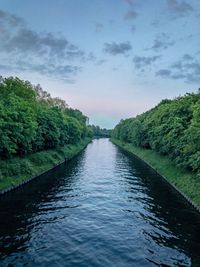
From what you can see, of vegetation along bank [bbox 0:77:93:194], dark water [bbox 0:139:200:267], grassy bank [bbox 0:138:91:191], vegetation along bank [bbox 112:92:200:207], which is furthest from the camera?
vegetation along bank [bbox 0:77:93:194]

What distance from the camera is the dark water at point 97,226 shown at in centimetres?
2033

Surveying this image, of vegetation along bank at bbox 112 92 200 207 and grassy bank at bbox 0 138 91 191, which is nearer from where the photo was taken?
vegetation along bank at bbox 112 92 200 207

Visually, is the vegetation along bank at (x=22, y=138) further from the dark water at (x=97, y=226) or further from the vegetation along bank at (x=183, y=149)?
the vegetation along bank at (x=183, y=149)

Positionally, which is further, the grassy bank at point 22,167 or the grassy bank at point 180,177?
the grassy bank at point 22,167

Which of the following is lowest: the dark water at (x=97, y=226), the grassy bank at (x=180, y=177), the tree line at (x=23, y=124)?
the dark water at (x=97, y=226)

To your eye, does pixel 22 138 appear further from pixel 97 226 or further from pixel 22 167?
pixel 97 226

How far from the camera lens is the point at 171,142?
49625 millimetres

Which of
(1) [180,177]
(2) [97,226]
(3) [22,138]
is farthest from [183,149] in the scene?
(3) [22,138]

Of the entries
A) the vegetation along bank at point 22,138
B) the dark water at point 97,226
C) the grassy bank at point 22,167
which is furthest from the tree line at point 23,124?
the dark water at point 97,226

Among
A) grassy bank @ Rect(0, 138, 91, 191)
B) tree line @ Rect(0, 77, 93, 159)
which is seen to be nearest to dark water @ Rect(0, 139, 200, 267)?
grassy bank @ Rect(0, 138, 91, 191)

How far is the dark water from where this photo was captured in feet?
66.7

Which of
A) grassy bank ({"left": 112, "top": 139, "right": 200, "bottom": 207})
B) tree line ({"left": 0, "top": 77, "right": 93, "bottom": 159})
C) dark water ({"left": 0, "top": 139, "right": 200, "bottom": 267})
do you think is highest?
tree line ({"left": 0, "top": 77, "right": 93, "bottom": 159})

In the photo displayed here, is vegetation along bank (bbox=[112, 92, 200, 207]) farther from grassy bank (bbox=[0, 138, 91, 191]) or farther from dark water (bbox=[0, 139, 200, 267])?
grassy bank (bbox=[0, 138, 91, 191])

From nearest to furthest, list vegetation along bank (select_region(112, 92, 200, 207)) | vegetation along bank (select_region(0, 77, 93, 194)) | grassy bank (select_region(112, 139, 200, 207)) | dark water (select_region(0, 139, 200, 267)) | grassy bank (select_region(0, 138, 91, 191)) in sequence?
dark water (select_region(0, 139, 200, 267))
grassy bank (select_region(112, 139, 200, 207))
vegetation along bank (select_region(112, 92, 200, 207))
grassy bank (select_region(0, 138, 91, 191))
vegetation along bank (select_region(0, 77, 93, 194))
